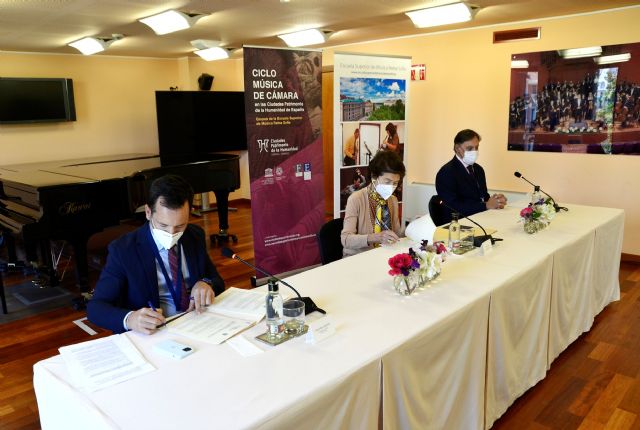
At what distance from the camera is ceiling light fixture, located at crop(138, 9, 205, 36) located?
447 cm

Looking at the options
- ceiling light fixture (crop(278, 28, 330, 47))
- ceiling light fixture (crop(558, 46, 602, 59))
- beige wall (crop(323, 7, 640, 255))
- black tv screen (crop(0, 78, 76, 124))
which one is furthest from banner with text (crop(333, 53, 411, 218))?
black tv screen (crop(0, 78, 76, 124))

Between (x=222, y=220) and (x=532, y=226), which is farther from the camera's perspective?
(x=222, y=220)

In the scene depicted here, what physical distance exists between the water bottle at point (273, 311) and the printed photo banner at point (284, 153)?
2.61 metres

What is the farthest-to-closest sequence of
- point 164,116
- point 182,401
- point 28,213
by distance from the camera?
1. point 164,116
2. point 28,213
3. point 182,401

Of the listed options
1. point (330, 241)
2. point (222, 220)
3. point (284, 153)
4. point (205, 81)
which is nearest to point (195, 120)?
point (205, 81)

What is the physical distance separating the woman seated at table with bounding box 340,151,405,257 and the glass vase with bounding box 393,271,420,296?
0.67 meters

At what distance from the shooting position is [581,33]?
4895mm

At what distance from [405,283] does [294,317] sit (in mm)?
573

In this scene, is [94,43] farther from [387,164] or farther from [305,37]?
[387,164]

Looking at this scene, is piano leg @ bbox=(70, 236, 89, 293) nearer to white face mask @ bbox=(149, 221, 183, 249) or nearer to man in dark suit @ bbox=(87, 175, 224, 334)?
man in dark suit @ bbox=(87, 175, 224, 334)

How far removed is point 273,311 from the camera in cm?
177

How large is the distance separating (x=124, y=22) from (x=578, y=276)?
4588mm

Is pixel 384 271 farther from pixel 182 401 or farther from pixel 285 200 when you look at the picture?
pixel 285 200

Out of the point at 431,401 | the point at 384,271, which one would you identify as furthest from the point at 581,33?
the point at 431,401
